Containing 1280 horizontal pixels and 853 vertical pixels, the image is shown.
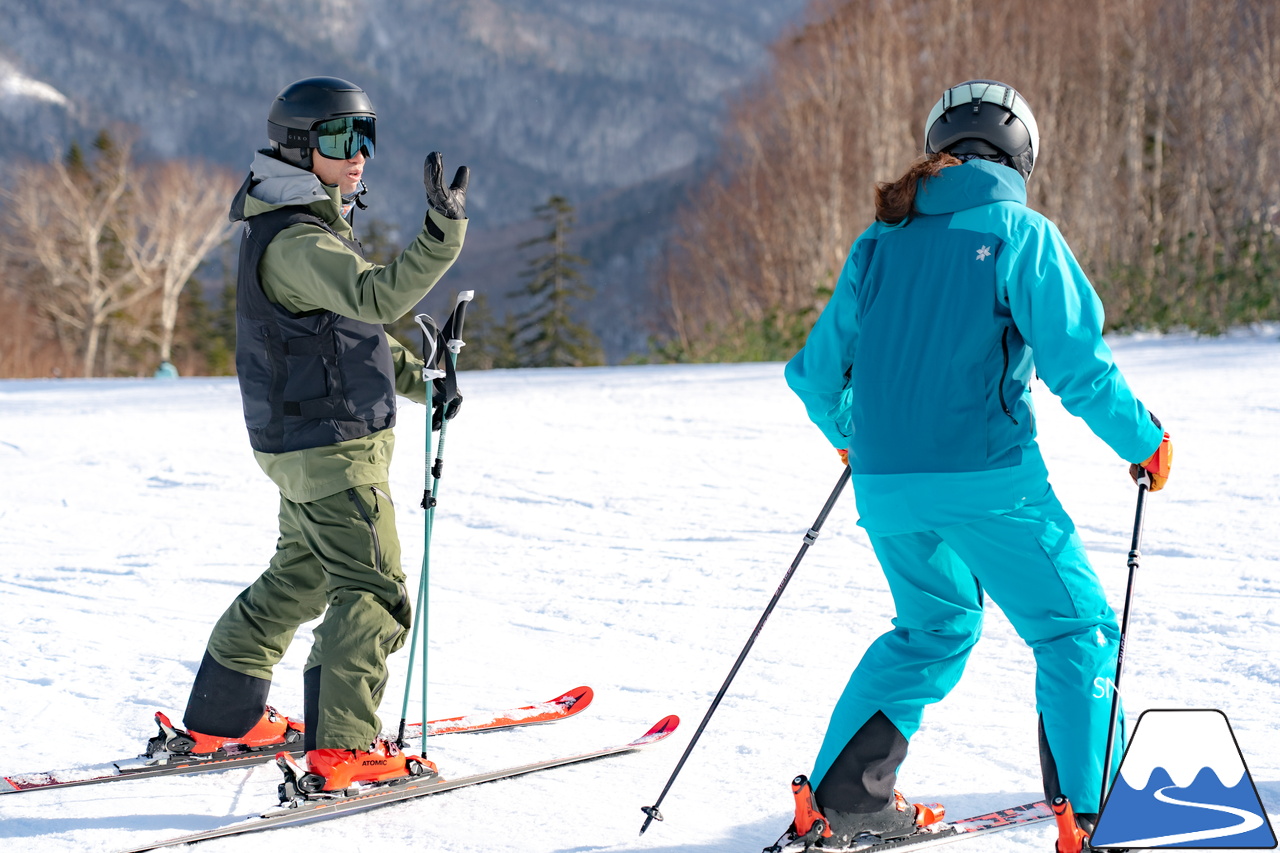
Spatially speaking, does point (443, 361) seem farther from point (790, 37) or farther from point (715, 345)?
point (790, 37)

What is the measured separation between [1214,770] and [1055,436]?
508 cm

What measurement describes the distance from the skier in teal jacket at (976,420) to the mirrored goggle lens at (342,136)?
121 centimetres

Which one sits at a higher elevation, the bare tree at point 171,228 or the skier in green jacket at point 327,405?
Answer: the bare tree at point 171,228

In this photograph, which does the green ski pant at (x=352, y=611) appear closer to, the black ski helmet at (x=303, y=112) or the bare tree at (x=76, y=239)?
the black ski helmet at (x=303, y=112)

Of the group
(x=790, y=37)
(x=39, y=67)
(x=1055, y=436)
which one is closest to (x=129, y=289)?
(x=790, y=37)

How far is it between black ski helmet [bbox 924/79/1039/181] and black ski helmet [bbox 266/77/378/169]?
134cm

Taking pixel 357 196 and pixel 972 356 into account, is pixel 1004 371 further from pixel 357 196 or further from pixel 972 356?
pixel 357 196

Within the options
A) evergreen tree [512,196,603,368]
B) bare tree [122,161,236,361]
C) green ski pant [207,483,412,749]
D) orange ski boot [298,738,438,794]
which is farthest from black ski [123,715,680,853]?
evergreen tree [512,196,603,368]

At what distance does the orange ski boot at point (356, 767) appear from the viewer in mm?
2568

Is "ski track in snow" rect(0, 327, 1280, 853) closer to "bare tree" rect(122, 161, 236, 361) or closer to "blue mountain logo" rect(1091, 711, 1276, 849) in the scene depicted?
"blue mountain logo" rect(1091, 711, 1276, 849)

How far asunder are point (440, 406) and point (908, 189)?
4.19 feet

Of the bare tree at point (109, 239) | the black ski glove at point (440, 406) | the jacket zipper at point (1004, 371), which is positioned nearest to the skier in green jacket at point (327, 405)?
the black ski glove at point (440, 406)

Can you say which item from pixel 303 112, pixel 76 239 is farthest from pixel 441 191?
pixel 76 239

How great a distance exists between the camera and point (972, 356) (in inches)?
82.0
